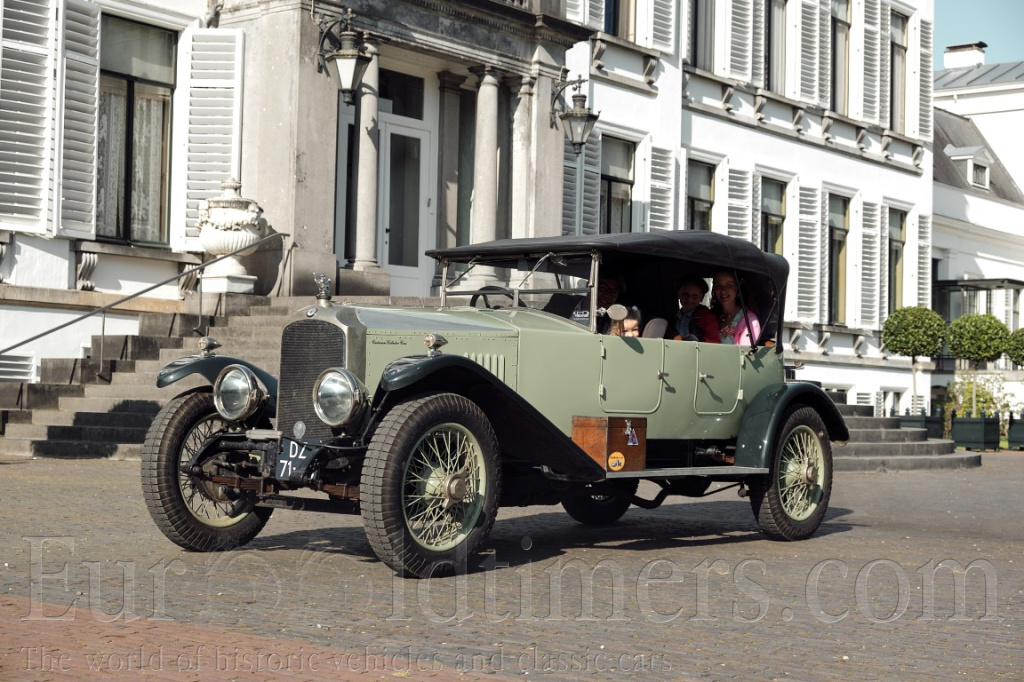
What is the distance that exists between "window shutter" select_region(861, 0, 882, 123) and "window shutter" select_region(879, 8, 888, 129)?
0.12 m

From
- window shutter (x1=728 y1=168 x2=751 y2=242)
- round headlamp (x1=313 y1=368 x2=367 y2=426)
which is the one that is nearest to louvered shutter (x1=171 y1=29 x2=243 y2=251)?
round headlamp (x1=313 y1=368 x2=367 y2=426)

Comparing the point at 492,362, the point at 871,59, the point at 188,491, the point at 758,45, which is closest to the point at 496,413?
the point at 492,362

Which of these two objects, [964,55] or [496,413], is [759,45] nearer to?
[496,413]

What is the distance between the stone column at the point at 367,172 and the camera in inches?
706

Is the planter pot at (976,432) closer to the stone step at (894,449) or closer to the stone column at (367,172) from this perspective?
the stone step at (894,449)

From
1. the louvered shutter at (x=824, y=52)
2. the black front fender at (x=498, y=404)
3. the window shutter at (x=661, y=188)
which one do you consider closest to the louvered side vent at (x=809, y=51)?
the louvered shutter at (x=824, y=52)

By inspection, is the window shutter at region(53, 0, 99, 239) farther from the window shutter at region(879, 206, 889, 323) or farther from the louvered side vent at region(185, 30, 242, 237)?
the window shutter at region(879, 206, 889, 323)

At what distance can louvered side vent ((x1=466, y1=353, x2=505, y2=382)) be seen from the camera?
7.96 m

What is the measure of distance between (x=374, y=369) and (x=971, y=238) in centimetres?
3472

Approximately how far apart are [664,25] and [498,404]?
62.6ft

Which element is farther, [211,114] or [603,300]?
[211,114]

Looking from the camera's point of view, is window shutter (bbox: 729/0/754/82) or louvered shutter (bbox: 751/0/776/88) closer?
window shutter (bbox: 729/0/754/82)

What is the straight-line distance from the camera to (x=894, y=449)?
19.6 m

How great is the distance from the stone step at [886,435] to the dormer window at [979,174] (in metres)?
22.0
